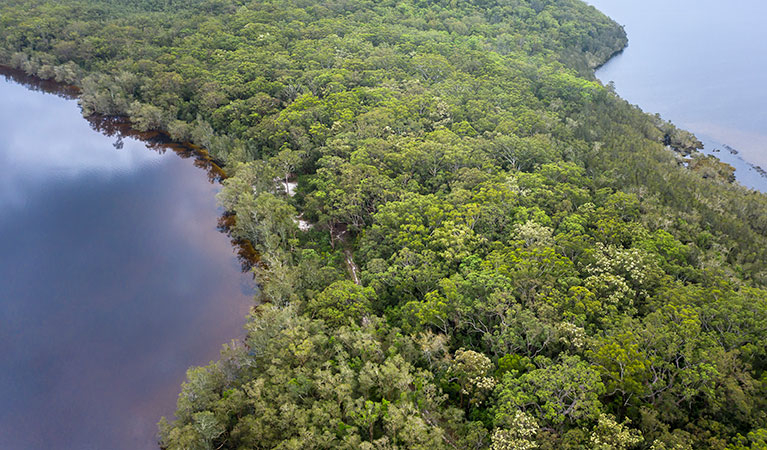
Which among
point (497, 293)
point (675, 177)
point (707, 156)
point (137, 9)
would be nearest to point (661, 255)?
point (497, 293)

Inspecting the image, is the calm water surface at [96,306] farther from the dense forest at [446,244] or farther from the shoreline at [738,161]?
the shoreline at [738,161]

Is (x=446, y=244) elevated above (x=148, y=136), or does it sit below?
below

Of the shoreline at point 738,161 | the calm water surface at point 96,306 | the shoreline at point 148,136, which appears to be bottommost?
the calm water surface at point 96,306

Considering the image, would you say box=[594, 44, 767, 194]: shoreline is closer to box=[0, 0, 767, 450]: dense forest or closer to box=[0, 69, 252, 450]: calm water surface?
box=[0, 0, 767, 450]: dense forest

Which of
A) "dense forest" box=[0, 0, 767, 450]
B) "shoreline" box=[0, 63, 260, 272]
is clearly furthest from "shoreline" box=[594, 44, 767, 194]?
"shoreline" box=[0, 63, 260, 272]

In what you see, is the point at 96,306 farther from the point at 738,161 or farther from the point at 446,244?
the point at 738,161

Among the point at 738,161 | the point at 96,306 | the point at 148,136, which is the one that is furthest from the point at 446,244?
the point at 738,161

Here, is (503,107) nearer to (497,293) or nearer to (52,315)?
(497,293)

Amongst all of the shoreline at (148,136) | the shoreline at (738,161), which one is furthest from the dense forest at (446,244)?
the shoreline at (738,161)
